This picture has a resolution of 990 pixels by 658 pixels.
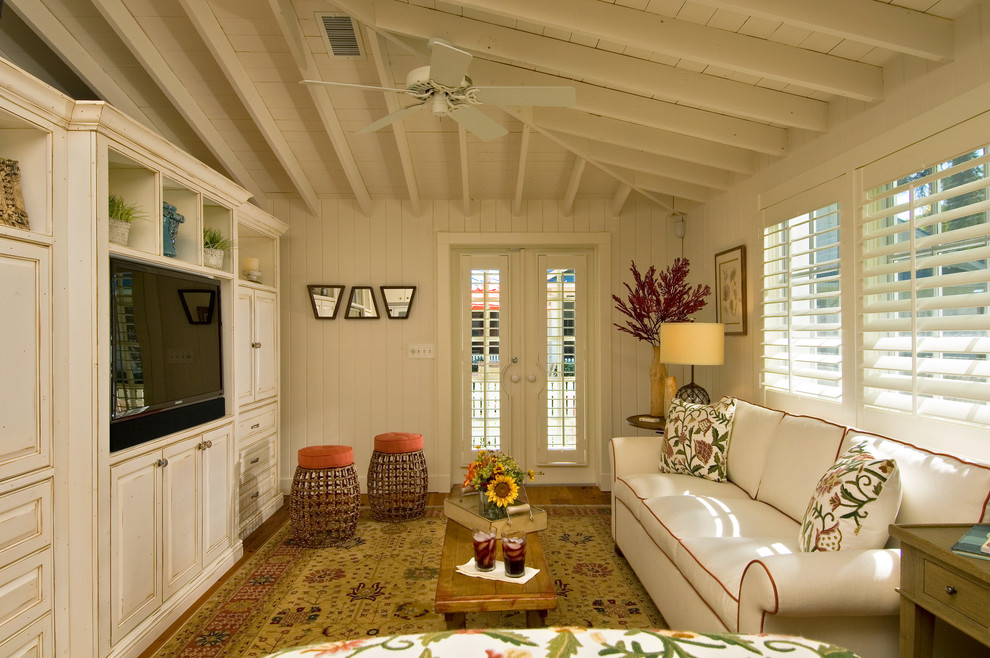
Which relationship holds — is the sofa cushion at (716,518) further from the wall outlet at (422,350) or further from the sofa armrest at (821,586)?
the wall outlet at (422,350)

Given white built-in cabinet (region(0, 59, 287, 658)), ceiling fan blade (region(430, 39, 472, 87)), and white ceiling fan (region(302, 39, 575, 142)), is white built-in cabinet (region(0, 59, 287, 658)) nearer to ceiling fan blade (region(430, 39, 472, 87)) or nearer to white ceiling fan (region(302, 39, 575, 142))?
white ceiling fan (region(302, 39, 575, 142))

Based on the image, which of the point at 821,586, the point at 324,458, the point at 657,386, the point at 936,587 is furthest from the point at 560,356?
the point at 936,587

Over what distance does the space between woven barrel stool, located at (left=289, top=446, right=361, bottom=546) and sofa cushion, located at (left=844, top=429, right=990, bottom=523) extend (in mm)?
2882

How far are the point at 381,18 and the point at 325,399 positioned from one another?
3.12 meters

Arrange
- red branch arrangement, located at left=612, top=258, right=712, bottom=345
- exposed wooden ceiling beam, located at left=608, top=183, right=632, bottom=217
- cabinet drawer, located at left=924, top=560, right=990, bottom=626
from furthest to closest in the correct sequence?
exposed wooden ceiling beam, located at left=608, top=183, right=632, bottom=217 → red branch arrangement, located at left=612, top=258, right=712, bottom=345 → cabinet drawer, located at left=924, top=560, right=990, bottom=626

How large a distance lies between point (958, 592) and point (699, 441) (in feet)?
6.07

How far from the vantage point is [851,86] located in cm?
254

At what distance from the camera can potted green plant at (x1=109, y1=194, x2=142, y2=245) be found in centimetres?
247

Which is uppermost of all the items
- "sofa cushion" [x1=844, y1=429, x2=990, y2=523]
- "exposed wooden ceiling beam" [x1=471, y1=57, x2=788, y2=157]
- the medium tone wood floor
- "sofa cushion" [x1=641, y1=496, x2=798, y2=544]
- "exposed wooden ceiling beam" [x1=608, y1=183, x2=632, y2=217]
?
"exposed wooden ceiling beam" [x1=471, y1=57, x2=788, y2=157]

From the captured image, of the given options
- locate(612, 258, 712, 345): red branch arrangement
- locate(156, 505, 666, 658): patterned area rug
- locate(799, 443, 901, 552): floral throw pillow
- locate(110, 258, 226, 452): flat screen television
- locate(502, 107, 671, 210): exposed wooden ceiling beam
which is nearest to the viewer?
locate(799, 443, 901, 552): floral throw pillow

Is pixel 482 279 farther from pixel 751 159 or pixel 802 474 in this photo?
pixel 802 474

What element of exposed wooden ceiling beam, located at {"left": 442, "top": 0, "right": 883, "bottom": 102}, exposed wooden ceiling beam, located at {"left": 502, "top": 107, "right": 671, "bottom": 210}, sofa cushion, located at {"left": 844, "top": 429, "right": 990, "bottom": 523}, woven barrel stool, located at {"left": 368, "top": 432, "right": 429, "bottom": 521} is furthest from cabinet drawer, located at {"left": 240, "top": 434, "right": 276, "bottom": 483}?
sofa cushion, located at {"left": 844, "top": 429, "right": 990, "bottom": 523}

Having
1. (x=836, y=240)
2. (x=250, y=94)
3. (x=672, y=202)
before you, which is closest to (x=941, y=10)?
(x=836, y=240)

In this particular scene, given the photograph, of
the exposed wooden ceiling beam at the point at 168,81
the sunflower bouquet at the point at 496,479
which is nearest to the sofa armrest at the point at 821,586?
the sunflower bouquet at the point at 496,479
